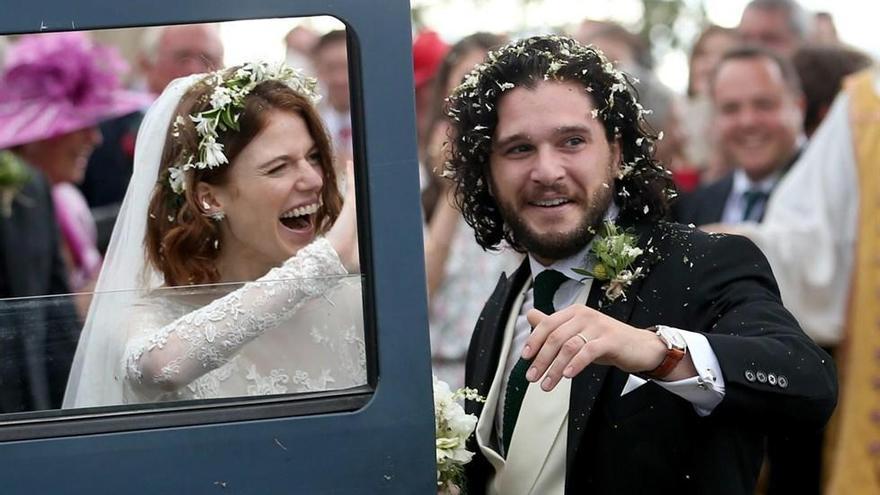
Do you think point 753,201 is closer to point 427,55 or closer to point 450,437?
point 427,55

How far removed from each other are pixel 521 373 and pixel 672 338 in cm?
52

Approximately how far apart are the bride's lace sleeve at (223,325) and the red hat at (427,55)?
149 inches

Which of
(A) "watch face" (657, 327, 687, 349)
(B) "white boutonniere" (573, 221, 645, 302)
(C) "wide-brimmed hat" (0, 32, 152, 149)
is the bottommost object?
(A) "watch face" (657, 327, 687, 349)

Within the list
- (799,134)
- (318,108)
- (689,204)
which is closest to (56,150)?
(689,204)

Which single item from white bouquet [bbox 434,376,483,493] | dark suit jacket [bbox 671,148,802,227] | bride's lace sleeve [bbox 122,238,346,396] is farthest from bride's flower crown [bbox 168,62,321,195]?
dark suit jacket [bbox 671,148,802,227]

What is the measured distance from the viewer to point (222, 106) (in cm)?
277

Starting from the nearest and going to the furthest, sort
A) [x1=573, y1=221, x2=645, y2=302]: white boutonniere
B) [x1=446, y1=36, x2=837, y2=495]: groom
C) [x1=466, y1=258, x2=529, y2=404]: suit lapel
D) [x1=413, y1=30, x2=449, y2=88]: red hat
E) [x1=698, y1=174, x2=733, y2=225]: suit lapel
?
[x1=446, y1=36, x2=837, y2=495]: groom → [x1=573, y1=221, x2=645, y2=302]: white boutonniere → [x1=466, y1=258, x2=529, y2=404]: suit lapel → [x1=698, y1=174, x2=733, y2=225]: suit lapel → [x1=413, y1=30, x2=449, y2=88]: red hat

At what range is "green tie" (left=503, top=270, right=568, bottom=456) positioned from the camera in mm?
3010

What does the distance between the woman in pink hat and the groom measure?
131 inches

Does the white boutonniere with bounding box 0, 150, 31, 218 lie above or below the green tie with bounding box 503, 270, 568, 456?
above

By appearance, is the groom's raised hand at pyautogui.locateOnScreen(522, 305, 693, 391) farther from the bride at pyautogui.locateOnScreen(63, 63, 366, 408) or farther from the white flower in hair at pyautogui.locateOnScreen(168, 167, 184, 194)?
the white flower in hair at pyautogui.locateOnScreen(168, 167, 184, 194)

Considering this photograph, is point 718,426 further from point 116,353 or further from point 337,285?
point 116,353

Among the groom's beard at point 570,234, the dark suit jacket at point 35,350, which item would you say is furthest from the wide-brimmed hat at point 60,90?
the dark suit jacket at point 35,350

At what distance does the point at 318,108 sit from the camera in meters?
2.90
